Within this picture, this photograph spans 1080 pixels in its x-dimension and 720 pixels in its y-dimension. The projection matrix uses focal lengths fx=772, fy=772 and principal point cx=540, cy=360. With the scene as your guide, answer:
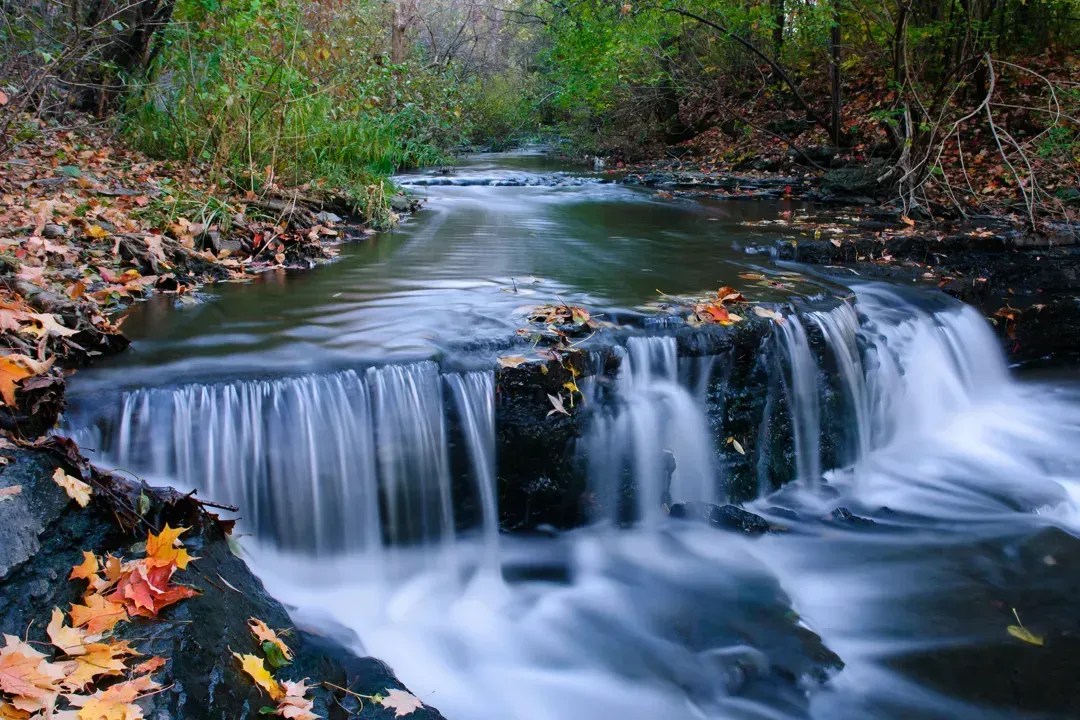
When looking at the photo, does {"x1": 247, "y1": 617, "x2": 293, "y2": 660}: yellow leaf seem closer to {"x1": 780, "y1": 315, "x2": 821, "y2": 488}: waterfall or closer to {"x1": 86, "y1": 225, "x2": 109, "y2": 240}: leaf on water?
{"x1": 780, "y1": 315, "x2": 821, "y2": 488}: waterfall

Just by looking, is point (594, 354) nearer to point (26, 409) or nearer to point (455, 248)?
point (26, 409)

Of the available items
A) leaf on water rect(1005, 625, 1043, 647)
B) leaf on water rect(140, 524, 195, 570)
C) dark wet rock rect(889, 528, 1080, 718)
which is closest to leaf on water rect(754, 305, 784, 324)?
dark wet rock rect(889, 528, 1080, 718)

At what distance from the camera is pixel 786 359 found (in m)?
5.41

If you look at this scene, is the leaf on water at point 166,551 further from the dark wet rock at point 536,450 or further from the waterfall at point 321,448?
the dark wet rock at point 536,450

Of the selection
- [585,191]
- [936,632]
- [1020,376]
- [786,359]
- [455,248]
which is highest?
[585,191]

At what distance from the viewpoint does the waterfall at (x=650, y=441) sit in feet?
15.5

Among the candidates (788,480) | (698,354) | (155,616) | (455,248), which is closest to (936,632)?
(788,480)

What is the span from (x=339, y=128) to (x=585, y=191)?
5.91 metres

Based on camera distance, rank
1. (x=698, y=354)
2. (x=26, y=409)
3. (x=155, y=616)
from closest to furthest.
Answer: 1. (x=155, y=616)
2. (x=26, y=409)
3. (x=698, y=354)

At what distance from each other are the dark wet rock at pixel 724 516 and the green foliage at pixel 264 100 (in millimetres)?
5843

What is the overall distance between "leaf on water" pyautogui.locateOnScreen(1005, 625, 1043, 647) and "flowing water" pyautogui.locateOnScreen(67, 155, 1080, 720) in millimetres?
43

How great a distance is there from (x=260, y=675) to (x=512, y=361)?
237 cm

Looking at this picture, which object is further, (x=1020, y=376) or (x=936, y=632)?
(x=1020, y=376)

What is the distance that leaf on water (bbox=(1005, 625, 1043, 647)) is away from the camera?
3674 millimetres
